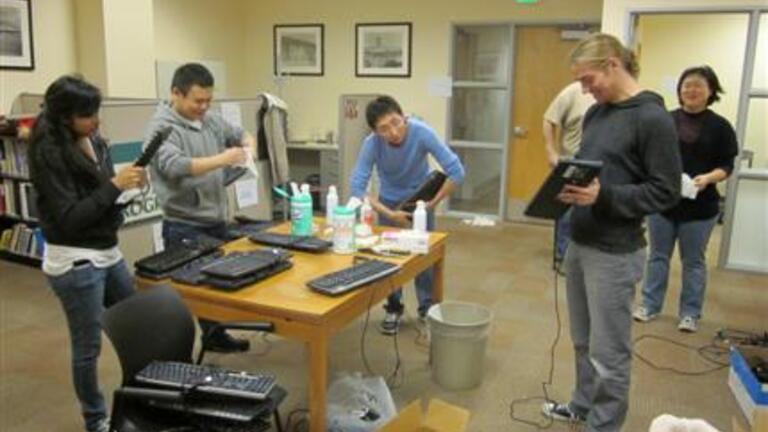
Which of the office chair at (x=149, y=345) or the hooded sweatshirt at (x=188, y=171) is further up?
the hooded sweatshirt at (x=188, y=171)

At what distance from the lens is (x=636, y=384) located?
3.12 metres

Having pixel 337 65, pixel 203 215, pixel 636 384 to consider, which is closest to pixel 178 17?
pixel 337 65

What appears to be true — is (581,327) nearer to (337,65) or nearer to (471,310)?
(471,310)

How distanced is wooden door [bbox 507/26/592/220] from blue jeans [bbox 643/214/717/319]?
276cm

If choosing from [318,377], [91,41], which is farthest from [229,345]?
[91,41]

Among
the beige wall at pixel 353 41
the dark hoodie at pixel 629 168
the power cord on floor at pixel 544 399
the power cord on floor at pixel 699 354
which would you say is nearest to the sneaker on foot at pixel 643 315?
the power cord on floor at pixel 699 354

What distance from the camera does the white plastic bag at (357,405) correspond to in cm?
240

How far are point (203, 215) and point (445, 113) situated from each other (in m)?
4.40

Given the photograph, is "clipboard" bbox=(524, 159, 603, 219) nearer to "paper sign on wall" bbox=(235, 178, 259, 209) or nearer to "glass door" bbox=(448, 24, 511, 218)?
"paper sign on wall" bbox=(235, 178, 259, 209)

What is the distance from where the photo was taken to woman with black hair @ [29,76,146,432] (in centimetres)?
214

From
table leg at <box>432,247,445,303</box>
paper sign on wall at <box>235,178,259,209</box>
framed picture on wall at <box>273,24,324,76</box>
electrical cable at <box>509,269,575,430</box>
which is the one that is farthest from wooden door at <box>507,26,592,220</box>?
table leg at <box>432,247,445,303</box>

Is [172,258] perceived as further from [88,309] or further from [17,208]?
[17,208]

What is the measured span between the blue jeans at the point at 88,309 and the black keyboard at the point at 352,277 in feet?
2.44

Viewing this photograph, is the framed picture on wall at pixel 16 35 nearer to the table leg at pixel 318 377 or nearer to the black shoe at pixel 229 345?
the black shoe at pixel 229 345
